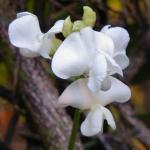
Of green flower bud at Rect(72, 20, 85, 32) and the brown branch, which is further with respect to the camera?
the brown branch

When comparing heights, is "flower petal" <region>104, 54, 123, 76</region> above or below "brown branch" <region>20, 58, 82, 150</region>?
above

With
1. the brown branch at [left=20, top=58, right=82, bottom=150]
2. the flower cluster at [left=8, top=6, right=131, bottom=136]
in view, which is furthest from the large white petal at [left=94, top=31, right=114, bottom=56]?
the brown branch at [left=20, top=58, right=82, bottom=150]

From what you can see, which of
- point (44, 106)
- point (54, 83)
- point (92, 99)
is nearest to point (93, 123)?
point (92, 99)

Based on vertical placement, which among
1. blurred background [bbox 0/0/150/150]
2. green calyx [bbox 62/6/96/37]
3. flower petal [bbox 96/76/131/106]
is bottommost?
blurred background [bbox 0/0/150/150]

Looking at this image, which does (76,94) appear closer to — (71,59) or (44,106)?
(71,59)

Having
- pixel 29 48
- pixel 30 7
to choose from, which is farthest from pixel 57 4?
pixel 29 48

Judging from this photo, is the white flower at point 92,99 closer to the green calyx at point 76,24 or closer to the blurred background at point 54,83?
the green calyx at point 76,24

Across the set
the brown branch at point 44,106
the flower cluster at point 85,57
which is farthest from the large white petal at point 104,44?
the brown branch at point 44,106

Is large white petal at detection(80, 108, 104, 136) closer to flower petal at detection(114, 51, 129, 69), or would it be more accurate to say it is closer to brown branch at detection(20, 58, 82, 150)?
flower petal at detection(114, 51, 129, 69)
